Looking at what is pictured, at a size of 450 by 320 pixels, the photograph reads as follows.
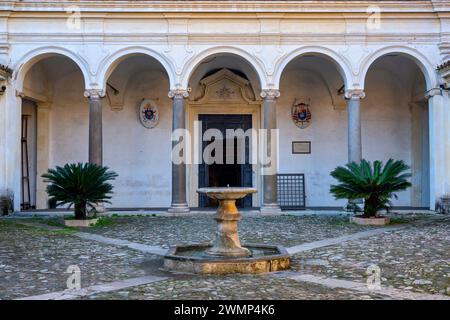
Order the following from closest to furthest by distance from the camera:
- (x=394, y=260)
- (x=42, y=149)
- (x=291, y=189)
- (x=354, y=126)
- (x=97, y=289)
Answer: (x=97, y=289) → (x=394, y=260) → (x=354, y=126) → (x=42, y=149) → (x=291, y=189)

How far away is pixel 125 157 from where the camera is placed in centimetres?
1616

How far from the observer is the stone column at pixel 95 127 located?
13.3 metres

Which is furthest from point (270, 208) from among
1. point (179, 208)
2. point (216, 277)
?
point (216, 277)

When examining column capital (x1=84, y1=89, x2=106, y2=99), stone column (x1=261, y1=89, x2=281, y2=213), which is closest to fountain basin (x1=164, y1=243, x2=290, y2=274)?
stone column (x1=261, y1=89, x2=281, y2=213)

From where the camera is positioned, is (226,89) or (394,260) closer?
(394,260)

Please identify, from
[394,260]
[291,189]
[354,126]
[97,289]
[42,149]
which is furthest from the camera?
[291,189]

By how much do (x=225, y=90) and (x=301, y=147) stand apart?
10.3 ft

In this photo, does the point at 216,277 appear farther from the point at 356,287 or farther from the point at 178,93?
the point at 178,93

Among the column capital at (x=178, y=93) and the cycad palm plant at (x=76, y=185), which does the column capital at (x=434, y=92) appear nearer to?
the column capital at (x=178, y=93)

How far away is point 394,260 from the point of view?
6727mm

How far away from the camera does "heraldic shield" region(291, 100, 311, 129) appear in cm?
1625

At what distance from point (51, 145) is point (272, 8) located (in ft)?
27.0

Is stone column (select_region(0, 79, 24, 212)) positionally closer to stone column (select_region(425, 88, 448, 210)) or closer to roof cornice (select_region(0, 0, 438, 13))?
roof cornice (select_region(0, 0, 438, 13))
